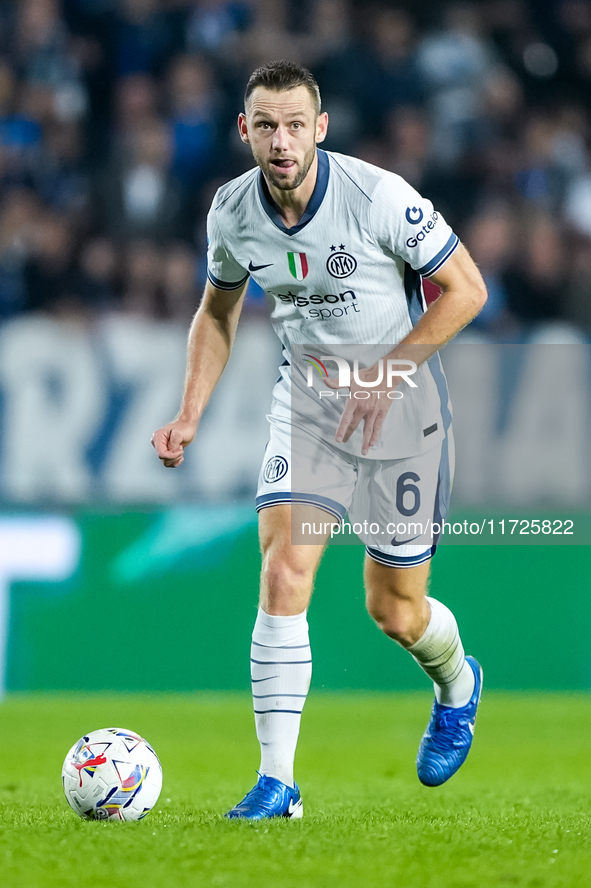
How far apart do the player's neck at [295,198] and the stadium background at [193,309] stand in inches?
161

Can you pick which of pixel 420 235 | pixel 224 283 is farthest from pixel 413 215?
pixel 224 283

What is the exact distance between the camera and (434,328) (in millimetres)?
4039

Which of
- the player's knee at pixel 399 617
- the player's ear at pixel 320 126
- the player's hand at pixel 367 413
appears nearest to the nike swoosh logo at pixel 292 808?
the player's knee at pixel 399 617

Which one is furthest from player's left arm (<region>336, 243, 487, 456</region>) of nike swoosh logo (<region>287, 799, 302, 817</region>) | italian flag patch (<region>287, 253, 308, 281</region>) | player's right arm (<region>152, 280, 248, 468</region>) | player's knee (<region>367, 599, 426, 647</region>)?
nike swoosh logo (<region>287, 799, 302, 817</region>)

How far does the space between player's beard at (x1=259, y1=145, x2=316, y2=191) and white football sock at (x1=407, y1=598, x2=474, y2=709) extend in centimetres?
166

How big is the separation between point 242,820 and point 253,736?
10.8 ft

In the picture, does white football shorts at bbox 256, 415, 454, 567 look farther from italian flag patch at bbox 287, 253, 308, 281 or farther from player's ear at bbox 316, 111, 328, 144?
player's ear at bbox 316, 111, 328, 144

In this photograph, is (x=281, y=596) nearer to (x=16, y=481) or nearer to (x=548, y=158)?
(x=16, y=481)

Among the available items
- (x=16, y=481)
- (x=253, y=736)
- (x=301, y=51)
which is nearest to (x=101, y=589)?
(x=16, y=481)

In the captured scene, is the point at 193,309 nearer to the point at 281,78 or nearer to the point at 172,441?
the point at 172,441

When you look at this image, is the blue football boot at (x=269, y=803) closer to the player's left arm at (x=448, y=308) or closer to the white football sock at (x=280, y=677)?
the white football sock at (x=280, y=677)

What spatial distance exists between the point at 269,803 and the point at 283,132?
2050 millimetres

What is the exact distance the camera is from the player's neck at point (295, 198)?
413 cm

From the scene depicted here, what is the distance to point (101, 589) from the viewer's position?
8047 millimetres
